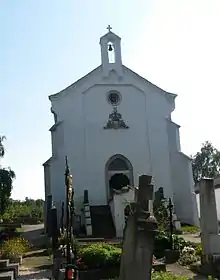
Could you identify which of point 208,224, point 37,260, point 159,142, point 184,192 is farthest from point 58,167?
point 208,224

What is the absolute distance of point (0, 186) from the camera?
35.8 meters

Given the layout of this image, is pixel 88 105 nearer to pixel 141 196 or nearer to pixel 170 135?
pixel 170 135

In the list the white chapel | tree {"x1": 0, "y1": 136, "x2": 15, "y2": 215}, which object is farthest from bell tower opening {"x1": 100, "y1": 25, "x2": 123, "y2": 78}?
tree {"x1": 0, "y1": 136, "x2": 15, "y2": 215}

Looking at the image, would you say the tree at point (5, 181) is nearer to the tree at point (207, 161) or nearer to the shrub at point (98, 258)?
the shrub at point (98, 258)

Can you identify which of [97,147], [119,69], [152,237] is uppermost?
[119,69]

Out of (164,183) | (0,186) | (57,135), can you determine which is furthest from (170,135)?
(0,186)

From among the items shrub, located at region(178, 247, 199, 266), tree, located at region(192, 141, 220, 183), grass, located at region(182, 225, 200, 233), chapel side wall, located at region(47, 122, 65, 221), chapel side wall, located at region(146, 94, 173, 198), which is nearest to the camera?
shrub, located at region(178, 247, 199, 266)

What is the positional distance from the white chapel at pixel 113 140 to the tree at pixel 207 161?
122 ft

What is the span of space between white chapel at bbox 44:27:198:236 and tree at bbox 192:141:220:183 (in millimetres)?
37049

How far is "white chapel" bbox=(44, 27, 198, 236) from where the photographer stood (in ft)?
106

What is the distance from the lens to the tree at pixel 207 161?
6950 centimetres

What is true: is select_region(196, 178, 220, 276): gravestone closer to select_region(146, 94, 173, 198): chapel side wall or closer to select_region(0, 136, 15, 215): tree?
select_region(146, 94, 173, 198): chapel side wall

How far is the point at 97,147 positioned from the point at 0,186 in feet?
29.5

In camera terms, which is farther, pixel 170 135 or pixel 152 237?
pixel 170 135
